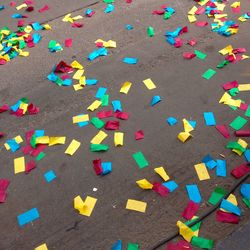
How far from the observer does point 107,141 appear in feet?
11.2

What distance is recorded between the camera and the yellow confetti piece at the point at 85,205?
290 centimetres

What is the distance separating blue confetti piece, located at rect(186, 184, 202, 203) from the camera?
9.34 feet

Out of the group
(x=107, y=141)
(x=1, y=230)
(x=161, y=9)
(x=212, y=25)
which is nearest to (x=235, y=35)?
(x=212, y=25)

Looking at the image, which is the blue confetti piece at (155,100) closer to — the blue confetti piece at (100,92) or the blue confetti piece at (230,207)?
the blue confetti piece at (100,92)

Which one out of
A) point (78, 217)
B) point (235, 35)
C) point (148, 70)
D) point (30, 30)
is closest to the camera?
point (78, 217)

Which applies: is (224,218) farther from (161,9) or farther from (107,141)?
(161,9)

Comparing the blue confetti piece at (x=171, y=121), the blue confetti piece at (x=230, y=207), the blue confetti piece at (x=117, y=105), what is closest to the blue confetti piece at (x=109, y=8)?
the blue confetti piece at (x=117, y=105)

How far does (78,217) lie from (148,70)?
6.61 feet

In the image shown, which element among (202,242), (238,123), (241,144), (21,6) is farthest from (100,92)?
(21,6)

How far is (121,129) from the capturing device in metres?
3.49

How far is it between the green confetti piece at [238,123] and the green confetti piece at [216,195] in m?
0.74

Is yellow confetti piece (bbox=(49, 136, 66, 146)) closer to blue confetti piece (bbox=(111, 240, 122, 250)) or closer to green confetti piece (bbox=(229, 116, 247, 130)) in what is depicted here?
blue confetti piece (bbox=(111, 240, 122, 250))

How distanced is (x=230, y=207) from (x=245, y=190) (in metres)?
0.22

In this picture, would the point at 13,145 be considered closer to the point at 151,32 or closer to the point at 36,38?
the point at 36,38
